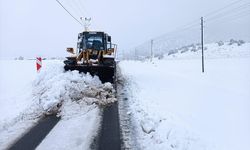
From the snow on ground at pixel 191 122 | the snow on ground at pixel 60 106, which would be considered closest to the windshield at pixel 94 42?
the snow on ground at pixel 60 106

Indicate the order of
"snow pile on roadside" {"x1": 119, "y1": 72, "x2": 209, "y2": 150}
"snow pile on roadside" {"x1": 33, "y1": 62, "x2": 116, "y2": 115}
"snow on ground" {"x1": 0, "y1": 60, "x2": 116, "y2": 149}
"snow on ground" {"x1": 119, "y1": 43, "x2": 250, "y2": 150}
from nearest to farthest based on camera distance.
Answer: "snow pile on roadside" {"x1": 119, "y1": 72, "x2": 209, "y2": 150} → "snow on ground" {"x1": 119, "y1": 43, "x2": 250, "y2": 150} → "snow on ground" {"x1": 0, "y1": 60, "x2": 116, "y2": 149} → "snow pile on roadside" {"x1": 33, "y1": 62, "x2": 116, "y2": 115}

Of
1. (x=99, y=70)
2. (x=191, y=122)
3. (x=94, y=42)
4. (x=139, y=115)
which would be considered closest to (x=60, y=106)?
(x=139, y=115)

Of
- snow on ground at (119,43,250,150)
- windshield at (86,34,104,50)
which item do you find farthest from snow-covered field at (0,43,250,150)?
windshield at (86,34,104,50)

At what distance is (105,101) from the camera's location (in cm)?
1358

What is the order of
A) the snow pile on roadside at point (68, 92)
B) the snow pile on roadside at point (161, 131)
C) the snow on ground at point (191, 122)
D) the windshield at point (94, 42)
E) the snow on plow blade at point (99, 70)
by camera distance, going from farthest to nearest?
the windshield at point (94, 42), the snow on plow blade at point (99, 70), the snow pile on roadside at point (68, 92), the snow on ground at point (191, 122), the snow pile on roadside at point (161, 131)

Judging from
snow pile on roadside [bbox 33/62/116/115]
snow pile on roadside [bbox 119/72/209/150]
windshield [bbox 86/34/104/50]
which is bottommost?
snow pile on roadside [bbox 119/72/209/150]

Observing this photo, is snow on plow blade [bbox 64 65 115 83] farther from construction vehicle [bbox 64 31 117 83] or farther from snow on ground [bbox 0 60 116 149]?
snow on ground [bbox 0 60 116 149]

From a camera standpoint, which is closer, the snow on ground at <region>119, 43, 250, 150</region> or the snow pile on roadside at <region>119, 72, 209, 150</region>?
the snow pile on roadside at <region>119, 72, 209, 150</region>

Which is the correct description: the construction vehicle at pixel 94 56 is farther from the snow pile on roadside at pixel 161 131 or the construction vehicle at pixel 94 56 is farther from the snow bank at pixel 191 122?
the snow pile on roadside at pixel 161 131

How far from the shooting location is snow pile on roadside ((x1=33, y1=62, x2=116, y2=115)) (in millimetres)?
12674

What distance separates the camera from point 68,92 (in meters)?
14.0

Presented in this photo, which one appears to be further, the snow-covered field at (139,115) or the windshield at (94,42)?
the windshield at (94,42)

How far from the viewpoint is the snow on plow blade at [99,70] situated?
18891 mm

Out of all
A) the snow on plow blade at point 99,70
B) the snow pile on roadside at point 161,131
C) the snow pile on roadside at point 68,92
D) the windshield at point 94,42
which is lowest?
the snow pile on roadside at point 161,131
